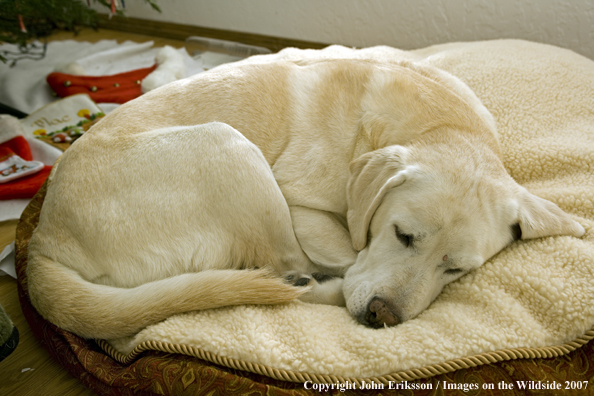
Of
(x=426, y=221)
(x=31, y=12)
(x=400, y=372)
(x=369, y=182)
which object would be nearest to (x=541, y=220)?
(x=426, y=221)

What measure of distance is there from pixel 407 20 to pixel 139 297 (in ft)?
9.36

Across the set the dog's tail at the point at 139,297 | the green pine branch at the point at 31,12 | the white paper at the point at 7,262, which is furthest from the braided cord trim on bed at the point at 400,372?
the green pine branch at the point at 31,12

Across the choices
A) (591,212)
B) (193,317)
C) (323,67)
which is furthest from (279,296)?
(591,212)

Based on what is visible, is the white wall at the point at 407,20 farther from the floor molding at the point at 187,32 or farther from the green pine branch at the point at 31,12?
the green pine branch at the point at 31,12

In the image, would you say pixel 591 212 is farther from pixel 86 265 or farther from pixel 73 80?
pixel 73 80

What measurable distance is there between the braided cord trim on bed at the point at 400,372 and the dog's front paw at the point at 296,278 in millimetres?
400

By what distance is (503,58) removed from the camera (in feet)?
7.66

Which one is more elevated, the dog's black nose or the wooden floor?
the dog's black nose

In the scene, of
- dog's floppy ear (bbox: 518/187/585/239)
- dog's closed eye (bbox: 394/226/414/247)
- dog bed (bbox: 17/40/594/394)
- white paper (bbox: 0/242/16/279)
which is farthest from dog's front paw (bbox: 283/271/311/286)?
white paper (bbox: 0/242/16/279)

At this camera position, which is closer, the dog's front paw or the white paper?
the dog's front paw

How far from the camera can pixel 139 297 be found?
1.35 meters

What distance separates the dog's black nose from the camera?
134 centimetres

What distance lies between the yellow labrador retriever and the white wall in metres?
1.52

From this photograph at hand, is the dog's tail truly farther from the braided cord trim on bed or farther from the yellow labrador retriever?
the braided cord trim on bed
